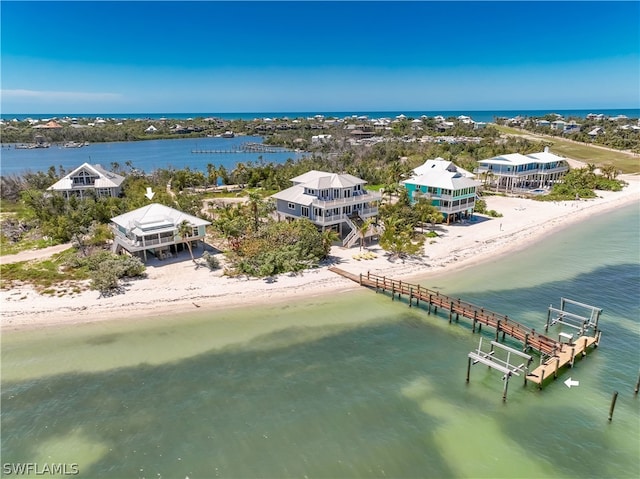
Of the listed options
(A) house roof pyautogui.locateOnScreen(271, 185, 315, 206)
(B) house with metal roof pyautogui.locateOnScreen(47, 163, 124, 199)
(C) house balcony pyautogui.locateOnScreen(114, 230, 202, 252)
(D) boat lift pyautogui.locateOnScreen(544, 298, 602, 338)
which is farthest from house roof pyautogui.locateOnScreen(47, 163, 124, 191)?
(D) boat lift pyautogui.locateOnScreen(544, 298, 602, 338)

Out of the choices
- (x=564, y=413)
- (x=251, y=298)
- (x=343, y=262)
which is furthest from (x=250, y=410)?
(x=343, y=262)

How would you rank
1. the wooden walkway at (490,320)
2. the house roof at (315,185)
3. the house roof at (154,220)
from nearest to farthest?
the wooden walkway at (490,320)
the house roof at (154,220)
the house roof at (315,185)

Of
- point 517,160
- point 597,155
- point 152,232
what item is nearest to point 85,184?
point 152,232

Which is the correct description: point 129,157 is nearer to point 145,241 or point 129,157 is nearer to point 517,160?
point 145,241

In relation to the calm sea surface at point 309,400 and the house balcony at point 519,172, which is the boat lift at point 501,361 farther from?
the house balcony at point 519,172

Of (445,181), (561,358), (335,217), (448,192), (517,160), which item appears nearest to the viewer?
(561,358)

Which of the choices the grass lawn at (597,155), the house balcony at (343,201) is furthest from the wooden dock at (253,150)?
the house balcony at (343,201)
